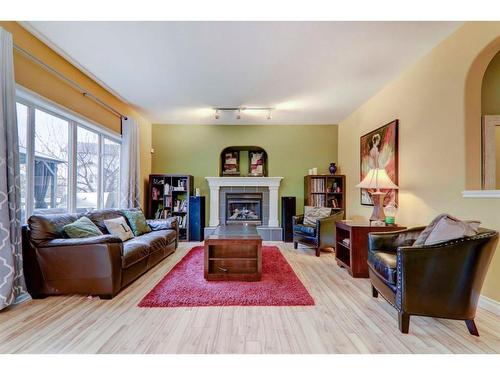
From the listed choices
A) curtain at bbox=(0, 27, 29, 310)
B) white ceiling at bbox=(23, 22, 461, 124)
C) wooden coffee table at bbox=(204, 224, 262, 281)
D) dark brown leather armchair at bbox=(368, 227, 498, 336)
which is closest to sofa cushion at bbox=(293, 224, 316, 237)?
wooden coffee table at bbox=(204, 224, 262, 281)

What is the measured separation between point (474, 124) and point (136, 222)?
440cm

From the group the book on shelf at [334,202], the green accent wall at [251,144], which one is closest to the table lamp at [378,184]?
the book on shelf at [334,202]

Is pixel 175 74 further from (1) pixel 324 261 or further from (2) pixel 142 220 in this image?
(1) pixel 324 261

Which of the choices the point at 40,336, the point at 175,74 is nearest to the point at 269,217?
the point at 175,74

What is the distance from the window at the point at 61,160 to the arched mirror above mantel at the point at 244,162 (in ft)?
7.64

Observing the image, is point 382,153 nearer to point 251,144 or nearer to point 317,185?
point 317,185

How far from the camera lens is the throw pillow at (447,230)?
6.28 feet

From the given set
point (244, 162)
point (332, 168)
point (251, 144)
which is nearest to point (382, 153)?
point (332, 168)

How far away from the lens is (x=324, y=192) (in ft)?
18.4

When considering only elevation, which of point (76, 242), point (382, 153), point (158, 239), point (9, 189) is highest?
point (382, 153)

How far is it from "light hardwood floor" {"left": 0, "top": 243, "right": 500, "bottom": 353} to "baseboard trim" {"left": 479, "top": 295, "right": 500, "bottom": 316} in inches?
2.1

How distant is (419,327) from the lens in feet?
6.57

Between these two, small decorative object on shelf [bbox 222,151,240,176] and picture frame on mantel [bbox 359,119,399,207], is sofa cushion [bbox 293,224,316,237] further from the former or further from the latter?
small decorative object on shelf [bbox 222,151,240,176]

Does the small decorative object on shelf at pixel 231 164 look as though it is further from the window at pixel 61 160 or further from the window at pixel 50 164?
the window at pixel 50 164
